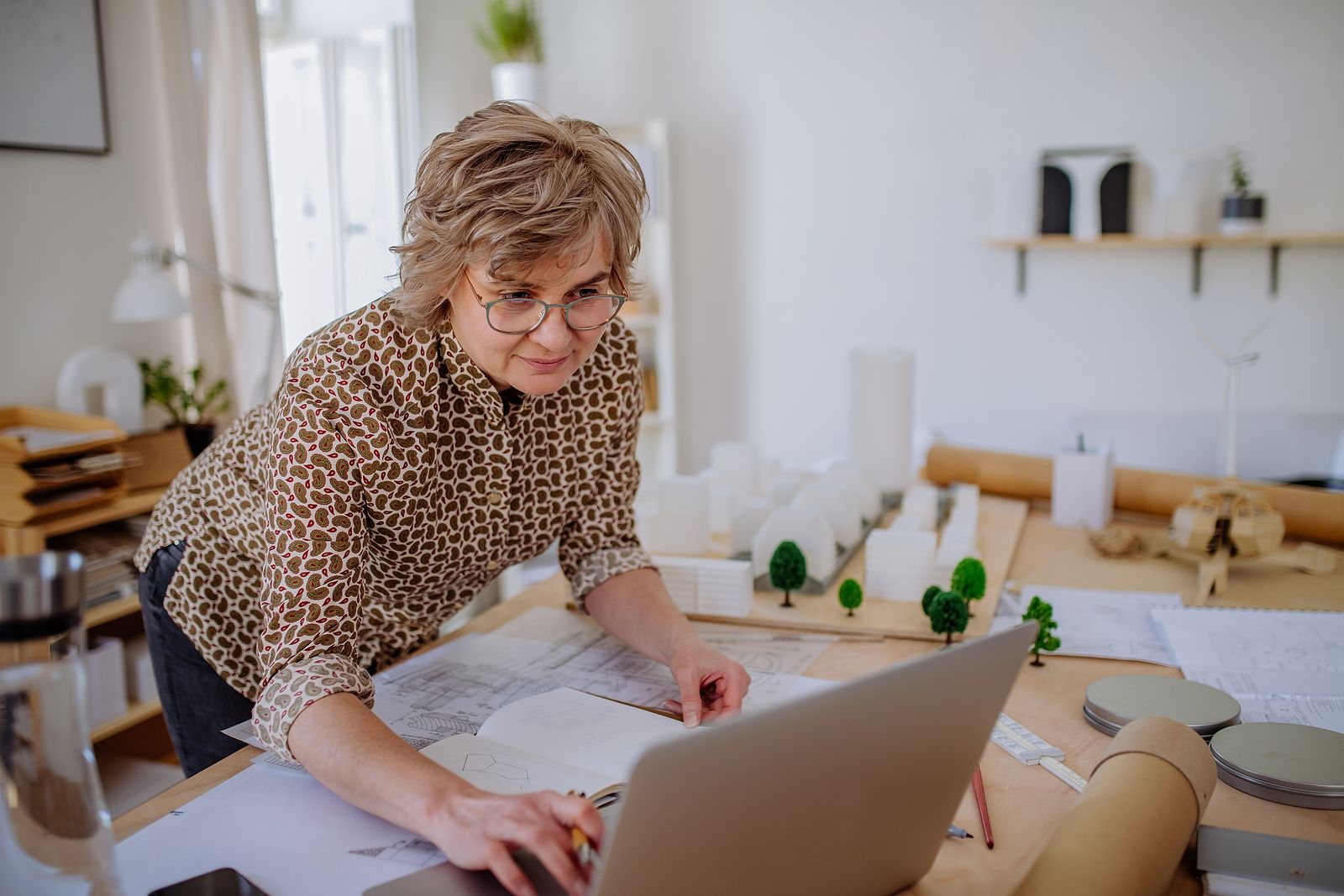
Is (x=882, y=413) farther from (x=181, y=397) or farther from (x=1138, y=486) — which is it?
(x=181, y=397)

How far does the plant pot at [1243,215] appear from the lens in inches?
118

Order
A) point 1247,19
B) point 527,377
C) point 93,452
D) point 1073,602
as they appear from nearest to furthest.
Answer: point 527,377 < point 1073,602 < point 93,452 < point 1247,19

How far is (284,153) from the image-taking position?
3.68 m

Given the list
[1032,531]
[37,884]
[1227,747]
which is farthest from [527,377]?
[1032,531]

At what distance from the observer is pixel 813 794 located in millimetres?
739

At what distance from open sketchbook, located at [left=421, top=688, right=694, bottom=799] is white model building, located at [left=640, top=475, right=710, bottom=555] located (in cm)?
71

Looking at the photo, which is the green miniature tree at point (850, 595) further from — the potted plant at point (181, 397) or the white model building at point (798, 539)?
the potted plant at point (181, 397)

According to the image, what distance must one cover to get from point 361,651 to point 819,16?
297 centimetres

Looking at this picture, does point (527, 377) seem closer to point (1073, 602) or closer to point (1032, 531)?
point (1073, 602)

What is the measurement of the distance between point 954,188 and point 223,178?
7.73 feet

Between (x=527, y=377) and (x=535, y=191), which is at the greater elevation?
(x=535, y=191)

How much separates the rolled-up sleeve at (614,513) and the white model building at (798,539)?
286 millimetres

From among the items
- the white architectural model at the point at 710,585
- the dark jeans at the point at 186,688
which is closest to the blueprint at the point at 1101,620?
the white architectural model at the point at 710,585

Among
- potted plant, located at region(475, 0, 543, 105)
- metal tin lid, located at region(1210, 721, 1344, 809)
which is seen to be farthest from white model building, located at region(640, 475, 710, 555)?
potted plant, located at region(475, 0, 543, 105)
